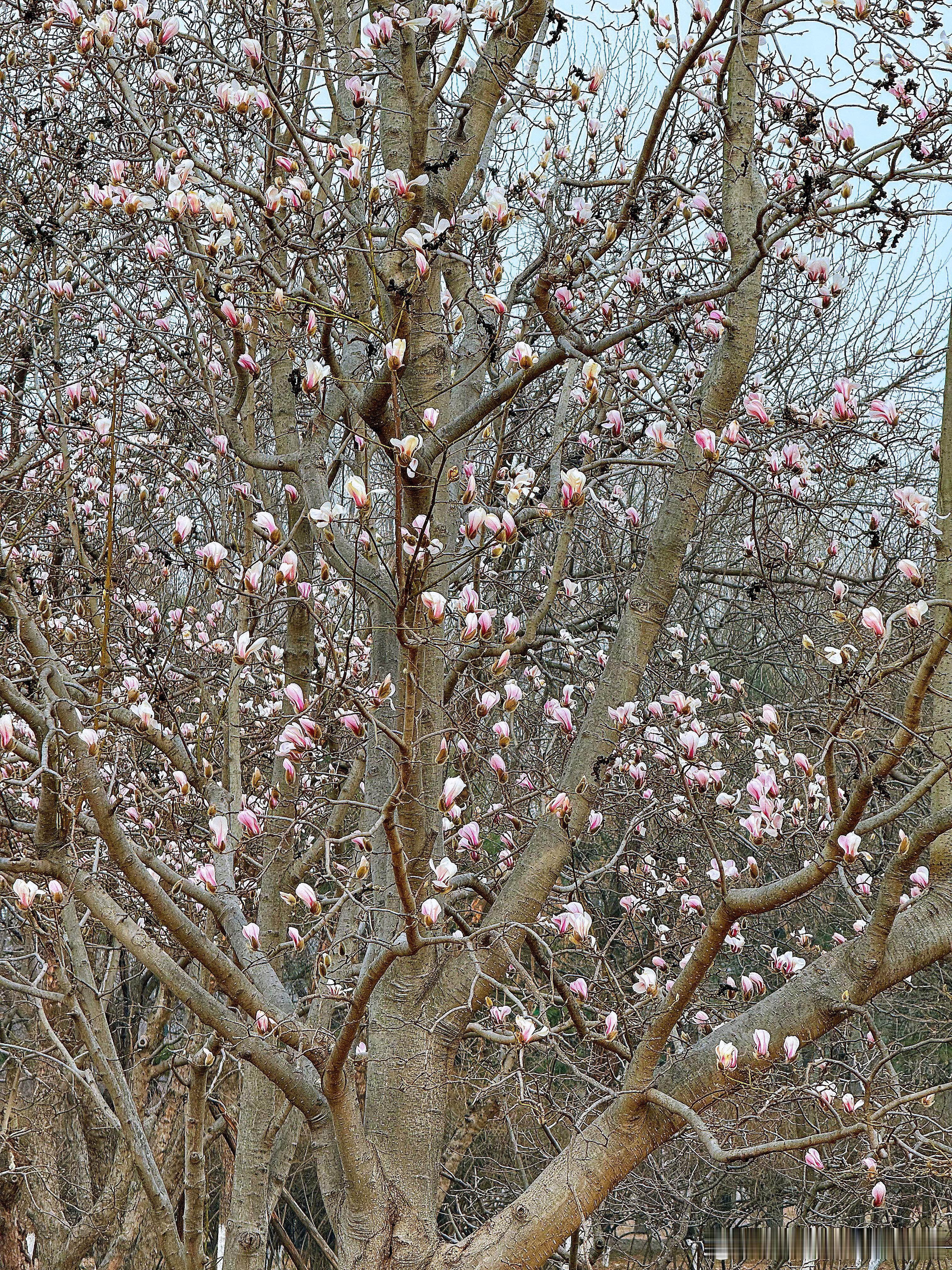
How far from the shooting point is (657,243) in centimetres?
429

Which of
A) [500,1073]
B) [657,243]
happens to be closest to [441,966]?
[500,1073]

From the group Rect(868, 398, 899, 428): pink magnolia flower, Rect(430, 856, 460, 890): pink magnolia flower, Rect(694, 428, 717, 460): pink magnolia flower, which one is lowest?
Rect(430, 856, 460, 890): pink magnolia flower

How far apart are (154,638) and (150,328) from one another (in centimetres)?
138

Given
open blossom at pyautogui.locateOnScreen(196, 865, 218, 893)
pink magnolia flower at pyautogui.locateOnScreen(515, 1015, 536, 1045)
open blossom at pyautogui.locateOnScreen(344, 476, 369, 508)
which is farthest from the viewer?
open blossom at pyautogui.locateOnScreen(196, 865, 218, 893)

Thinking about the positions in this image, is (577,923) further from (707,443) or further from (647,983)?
(707,443)

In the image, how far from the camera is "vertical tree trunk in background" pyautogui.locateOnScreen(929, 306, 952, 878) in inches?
136

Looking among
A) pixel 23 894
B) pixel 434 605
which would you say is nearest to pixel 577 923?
pixel 434 605

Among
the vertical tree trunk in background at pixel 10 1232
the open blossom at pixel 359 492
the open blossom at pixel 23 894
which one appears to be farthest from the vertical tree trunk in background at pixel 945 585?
the vertical tree trunk in background at pixel 10 1232

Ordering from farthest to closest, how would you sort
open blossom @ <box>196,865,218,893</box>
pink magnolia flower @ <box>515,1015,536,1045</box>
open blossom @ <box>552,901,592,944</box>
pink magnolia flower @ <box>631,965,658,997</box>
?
open blossom @ <box>196,865,218,893</box> < pink magnolia flower @ <box>631,965,658,997</box> < open blossom @ <box>552,901,592,944</box> < pink magnolia flower @ <box>515,1015,536,1045</box>

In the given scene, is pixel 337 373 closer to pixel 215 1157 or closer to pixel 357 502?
pixel 357 502

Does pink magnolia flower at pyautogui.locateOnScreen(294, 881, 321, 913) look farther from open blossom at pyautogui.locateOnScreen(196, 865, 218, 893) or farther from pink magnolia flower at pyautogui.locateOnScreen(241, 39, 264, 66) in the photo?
pink magnolia flower at pyautogui.locateOnScreen(241, 39, 264, 66)

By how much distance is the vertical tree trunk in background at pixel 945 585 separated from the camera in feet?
11.3

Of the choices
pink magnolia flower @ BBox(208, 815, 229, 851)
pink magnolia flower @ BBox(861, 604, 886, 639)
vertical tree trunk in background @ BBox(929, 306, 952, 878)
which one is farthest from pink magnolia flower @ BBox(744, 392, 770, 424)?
pink magnolia flower @ BBox(208, 815, 229, 851)

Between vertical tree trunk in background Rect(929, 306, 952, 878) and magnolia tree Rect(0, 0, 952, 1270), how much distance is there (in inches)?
1.7
